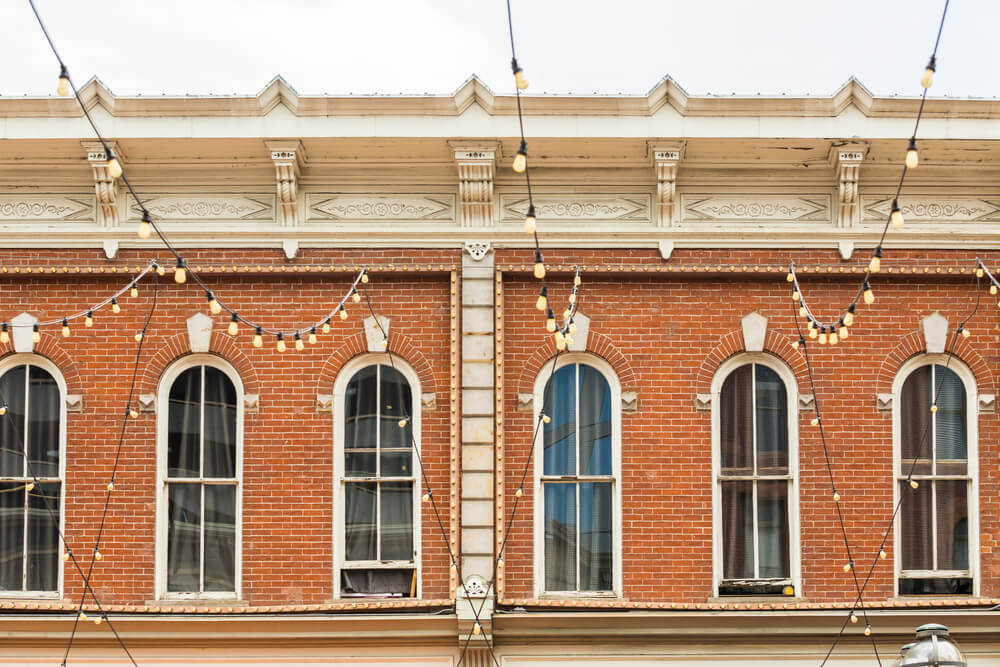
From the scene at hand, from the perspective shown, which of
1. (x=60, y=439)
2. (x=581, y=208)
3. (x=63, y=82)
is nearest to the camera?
(x=63, y=82)

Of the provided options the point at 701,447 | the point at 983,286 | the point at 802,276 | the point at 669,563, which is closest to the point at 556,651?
the point at 669,563

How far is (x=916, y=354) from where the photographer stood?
1252cm

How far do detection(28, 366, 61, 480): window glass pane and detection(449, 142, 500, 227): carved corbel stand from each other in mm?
4111

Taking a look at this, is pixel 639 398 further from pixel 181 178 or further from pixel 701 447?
pixel 181 178

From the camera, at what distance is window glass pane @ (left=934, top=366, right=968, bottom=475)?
12.5 metres

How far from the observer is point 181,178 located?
41.5 ft

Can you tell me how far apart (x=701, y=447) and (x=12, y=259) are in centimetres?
658

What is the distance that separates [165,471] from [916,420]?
22.7 ft

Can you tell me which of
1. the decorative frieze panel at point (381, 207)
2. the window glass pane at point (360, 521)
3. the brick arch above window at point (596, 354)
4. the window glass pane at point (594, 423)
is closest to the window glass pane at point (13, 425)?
the window glass pane at point (360, 521)

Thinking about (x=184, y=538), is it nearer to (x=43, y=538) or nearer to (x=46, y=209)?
(x=43, y=538)

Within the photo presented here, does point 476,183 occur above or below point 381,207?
above

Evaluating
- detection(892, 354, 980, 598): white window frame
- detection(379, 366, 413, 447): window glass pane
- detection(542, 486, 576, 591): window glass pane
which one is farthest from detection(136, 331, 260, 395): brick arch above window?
detection(892, 354, 980, 598): white window frame

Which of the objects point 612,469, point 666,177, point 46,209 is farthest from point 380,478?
point 46,209

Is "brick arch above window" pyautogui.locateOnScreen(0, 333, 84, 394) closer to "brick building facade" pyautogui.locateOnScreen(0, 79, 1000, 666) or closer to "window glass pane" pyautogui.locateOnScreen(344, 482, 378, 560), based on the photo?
"brick building facade" pyautogui.locateOnScreen(0, 79, 1000, 666)
